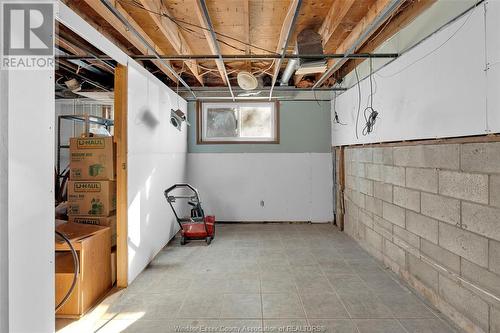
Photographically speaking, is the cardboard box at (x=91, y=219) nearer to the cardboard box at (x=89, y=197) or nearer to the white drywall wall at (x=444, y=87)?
the cardboard box at (x=89, y=197)

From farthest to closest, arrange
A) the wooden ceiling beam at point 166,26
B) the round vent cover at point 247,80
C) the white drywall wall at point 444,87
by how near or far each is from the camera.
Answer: the round vent cover at point 247,80 < the wooden ceiling beam at point 166,26 < the white drywall wall at point 444,87

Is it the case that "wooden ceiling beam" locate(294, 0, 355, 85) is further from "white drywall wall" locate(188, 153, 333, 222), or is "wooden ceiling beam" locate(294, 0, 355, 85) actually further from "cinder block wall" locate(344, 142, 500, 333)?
"white drywall wall" locate(188, 153, 333, 222)

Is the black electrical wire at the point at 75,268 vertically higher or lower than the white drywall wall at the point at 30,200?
lower

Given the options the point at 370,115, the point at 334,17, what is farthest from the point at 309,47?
the point at 370,115

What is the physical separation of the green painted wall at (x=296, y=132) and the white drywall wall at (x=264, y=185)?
0.31 ft

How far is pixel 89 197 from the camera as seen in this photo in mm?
2717

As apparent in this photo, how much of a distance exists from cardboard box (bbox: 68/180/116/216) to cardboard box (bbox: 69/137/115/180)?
62 mm

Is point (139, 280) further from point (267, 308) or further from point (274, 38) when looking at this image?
point (274, 38)

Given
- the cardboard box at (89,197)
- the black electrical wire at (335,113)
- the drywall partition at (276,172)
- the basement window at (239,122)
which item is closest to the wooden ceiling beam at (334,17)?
the black electrical wire at (335,113)

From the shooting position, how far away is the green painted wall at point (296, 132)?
17.3 ft

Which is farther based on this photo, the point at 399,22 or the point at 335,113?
the point at 335,113

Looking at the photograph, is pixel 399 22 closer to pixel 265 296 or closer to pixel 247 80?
pixel 247 80

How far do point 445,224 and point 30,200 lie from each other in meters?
2.68

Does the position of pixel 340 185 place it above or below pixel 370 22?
below
